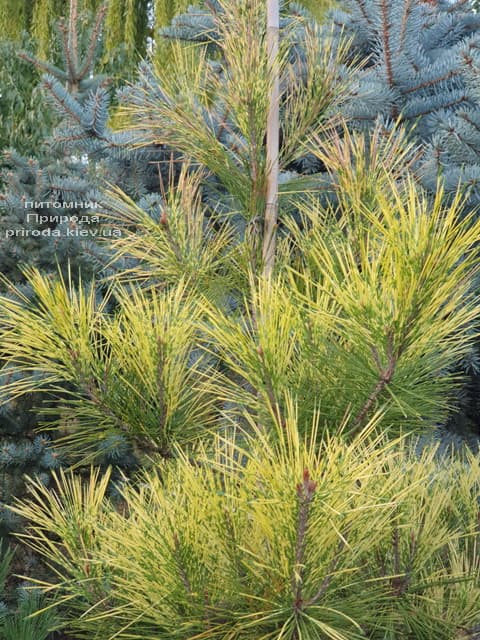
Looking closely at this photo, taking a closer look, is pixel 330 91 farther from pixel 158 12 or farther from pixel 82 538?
pixel 158 12

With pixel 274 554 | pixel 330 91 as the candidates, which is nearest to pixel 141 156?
pixel 330 91

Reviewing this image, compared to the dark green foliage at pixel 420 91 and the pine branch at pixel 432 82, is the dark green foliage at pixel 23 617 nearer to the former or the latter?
the dark green foliage at pixel 420 91

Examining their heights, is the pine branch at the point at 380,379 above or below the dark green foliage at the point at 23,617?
above

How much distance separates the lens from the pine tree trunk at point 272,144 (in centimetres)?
113

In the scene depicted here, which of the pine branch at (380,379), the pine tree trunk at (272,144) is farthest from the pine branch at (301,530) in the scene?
the pine tree trunk at (272,144)

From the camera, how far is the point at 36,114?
4457 millimetres

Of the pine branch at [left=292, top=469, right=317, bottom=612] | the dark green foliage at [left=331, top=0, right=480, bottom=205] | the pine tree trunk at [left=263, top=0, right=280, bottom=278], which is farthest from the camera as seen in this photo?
the dark green foliage at [left=331, top=0, right=480, bottom=205]

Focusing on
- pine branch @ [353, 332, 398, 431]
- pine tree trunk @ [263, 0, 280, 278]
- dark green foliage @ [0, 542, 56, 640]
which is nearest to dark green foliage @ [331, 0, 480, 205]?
pine tree trunk @ [263, 0, 280, 278]

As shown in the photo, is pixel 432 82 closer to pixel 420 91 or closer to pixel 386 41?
pixel 420 91

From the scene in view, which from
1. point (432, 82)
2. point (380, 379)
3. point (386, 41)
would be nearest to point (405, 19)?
point (386, 41)

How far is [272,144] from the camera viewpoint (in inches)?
45.5

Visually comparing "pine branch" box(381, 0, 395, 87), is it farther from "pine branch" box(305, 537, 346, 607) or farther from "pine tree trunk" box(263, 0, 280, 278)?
"pine branch" box(305, 537, 346, 607)

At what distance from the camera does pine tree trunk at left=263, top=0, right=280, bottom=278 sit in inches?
44.6

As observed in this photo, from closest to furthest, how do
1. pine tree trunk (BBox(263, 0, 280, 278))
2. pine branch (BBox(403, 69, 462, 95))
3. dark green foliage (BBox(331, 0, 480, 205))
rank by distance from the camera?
pine tree trunk (BBox(263, 0, 280, 278))
dark green foliage (BBox(331, 0, 480, 205))
pine branch (BBox(403, 69, 462, 95))
